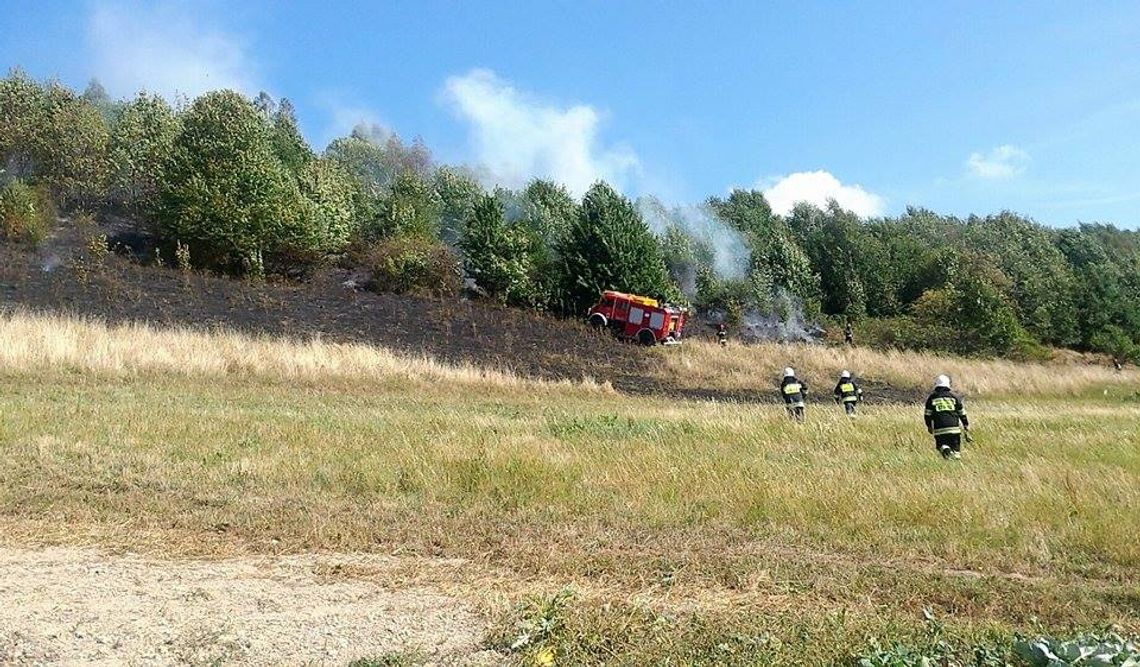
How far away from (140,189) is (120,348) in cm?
2314

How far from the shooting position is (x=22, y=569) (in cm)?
530

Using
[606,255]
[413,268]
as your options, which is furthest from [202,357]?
[606,255]

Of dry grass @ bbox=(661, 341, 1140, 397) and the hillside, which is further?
dry grass @ bbox=(661, 341, 1140, 397)

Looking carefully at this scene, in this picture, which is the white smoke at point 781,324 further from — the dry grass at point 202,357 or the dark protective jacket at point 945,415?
the dark protective jacket at point 945,415

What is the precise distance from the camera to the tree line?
3281cm

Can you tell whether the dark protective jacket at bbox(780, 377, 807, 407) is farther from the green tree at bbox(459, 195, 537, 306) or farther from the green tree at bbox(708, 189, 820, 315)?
the green tree at bbox(708, 189, 820, 315)

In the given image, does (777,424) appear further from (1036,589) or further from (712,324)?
(712,324)

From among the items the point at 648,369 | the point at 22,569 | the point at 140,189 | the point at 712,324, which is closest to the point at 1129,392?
the point at 712,324

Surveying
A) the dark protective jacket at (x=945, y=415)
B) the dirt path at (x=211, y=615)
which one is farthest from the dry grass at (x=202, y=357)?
the dirt path at (x=211, y=615)

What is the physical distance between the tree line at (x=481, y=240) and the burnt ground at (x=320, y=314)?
2306 mm

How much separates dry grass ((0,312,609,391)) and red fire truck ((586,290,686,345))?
30.6 ft

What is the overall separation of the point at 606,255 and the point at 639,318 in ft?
20.6

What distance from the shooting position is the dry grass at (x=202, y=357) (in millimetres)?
18062

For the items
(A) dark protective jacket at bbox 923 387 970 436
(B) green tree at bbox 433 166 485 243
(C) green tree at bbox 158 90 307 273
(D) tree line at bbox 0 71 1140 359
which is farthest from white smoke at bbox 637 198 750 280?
(A) dark protective jacket at bbox 923 387 970 436
